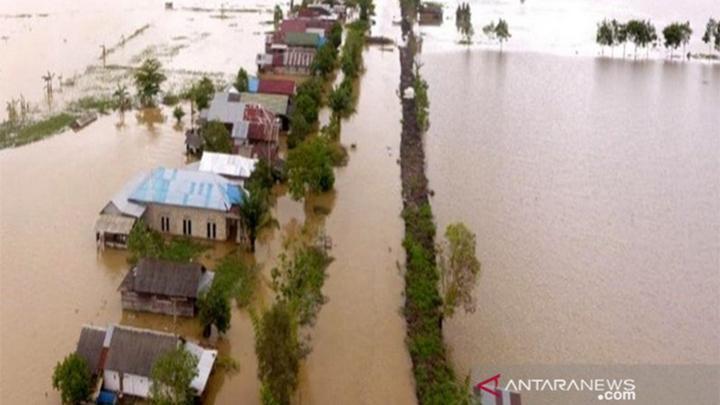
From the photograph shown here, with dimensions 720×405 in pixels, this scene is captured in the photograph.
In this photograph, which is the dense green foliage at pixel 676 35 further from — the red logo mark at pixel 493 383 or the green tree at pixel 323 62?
the red logo mark at pixel 493 383

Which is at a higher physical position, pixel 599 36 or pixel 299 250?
pixel 599 36

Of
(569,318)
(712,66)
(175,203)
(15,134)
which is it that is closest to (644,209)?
(569,318)

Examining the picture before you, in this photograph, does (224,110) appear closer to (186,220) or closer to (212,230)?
(186,220)

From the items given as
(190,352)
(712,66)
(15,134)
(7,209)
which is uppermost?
(712,66)

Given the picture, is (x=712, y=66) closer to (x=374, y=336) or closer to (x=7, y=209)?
(x=374, y=336)

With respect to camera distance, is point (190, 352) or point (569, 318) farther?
point (569, 318)

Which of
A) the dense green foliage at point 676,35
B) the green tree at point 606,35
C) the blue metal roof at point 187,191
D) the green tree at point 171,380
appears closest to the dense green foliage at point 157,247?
the blue metal roof at point 187,191
